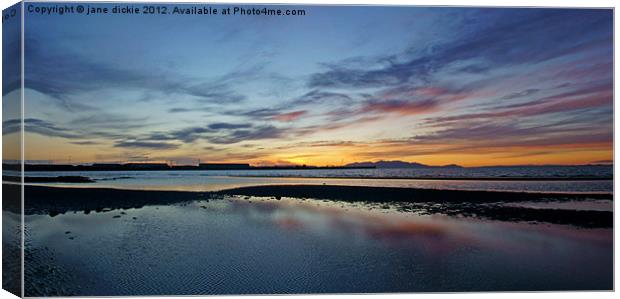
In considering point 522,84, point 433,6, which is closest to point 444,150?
point 522,84

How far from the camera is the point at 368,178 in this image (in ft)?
41.4

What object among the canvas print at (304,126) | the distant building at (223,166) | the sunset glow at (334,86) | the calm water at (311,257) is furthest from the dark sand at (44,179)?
the distant building at (223,166)

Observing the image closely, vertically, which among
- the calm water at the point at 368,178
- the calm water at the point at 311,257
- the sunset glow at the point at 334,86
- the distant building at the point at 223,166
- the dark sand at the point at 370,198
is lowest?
the calm water at the point at 311,257

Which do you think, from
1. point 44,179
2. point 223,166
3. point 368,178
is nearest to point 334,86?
point 223,166

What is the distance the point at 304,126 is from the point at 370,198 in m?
4.00

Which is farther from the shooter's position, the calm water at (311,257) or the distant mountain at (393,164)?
the distant mountain at (393,164)

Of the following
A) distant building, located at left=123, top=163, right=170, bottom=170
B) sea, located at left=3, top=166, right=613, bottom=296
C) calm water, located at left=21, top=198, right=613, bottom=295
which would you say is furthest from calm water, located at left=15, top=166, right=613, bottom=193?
calm water, located at left=21, top=198, right=613, bottom=295

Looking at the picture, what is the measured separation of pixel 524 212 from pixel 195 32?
230 inches

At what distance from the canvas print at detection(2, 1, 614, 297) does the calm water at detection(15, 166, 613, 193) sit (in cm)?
9

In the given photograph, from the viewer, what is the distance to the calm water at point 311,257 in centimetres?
594

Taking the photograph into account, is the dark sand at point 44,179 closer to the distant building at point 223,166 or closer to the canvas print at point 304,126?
the canvas print at point 304,126

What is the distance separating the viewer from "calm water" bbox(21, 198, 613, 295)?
594 centimetres

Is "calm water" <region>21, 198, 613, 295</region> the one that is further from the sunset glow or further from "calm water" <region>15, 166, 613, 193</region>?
the sunset glow

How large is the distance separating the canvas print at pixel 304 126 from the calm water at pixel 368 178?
9cm
